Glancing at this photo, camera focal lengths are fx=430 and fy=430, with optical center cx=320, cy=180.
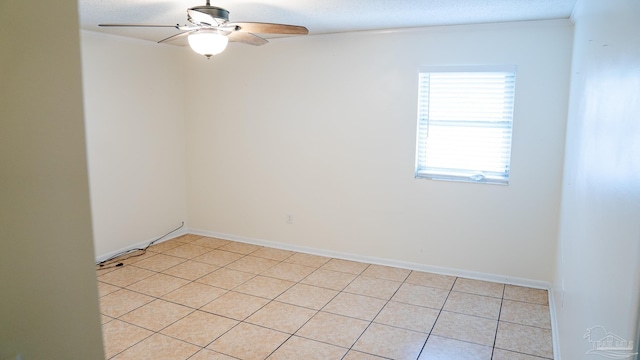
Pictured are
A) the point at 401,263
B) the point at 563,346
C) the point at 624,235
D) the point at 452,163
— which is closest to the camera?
the point at 624,235

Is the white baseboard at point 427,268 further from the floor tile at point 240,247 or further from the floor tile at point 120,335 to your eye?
the floor tile at point 120,335

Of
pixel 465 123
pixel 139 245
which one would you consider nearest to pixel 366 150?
pixel 465 123

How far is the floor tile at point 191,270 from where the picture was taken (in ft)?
13.6

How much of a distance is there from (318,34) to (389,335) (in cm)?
294

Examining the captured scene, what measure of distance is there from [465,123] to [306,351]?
2.44 meters

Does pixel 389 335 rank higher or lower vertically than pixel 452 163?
lower

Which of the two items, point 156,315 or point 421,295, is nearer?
point 156,315

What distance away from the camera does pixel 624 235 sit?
1.22 meters

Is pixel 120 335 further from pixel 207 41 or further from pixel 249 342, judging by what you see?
pixel 207 41

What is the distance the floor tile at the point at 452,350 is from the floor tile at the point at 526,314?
0.52 m

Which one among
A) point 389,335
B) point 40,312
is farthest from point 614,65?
point 389,335

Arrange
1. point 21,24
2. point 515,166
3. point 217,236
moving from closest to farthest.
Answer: point 21,24
point 515,166
point 217,236

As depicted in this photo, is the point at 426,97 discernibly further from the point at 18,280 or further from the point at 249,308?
the point at 18,280

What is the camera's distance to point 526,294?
3705 mm
